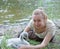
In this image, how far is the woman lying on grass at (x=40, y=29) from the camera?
392 cm

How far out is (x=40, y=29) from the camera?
4.20 meters

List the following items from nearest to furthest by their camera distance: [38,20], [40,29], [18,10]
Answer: [38,20] → [40,29] → [18,10]

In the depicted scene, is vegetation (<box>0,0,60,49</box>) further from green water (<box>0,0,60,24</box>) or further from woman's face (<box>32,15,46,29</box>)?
woman's face (<box>32,15,46,29</box>)

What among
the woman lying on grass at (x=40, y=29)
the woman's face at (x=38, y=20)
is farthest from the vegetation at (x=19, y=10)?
the woman's face at (x=38, y=20)

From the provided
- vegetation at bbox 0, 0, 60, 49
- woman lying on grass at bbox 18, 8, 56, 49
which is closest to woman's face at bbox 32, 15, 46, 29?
woman lying on grass at bbox 18, 8, 56, 49

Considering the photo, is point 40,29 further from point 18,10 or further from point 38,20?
point 18,10

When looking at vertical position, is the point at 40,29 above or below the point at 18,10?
below

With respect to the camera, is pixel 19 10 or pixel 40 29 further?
pixel 19 10

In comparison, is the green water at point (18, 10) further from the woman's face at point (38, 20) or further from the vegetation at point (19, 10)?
the woman's face at point (38, 20)

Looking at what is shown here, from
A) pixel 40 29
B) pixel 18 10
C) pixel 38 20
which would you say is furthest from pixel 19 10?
pixel 38 20

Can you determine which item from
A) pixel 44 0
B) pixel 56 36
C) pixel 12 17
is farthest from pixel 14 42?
pixel 44 0

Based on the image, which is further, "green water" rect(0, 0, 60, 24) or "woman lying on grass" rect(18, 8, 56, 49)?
"green water" rect(0, 0, 60, 24)

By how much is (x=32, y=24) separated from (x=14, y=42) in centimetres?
46

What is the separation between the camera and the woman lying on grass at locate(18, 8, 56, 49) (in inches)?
154
